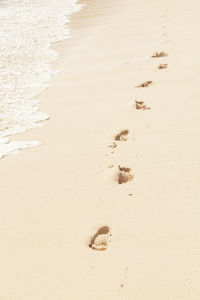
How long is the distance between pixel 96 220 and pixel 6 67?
374cm

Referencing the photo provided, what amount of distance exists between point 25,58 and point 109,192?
3.91m

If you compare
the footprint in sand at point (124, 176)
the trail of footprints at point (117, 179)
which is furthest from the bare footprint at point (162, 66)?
the footprint in sand at point (124, 176)

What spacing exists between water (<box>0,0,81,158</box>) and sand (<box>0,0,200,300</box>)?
0.58 feet

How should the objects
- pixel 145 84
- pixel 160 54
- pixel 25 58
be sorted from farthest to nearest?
pixel 25 58 < pixel 160 54 < pixel 145 84

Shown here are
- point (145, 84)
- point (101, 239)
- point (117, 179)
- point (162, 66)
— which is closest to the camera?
point (101, 239)

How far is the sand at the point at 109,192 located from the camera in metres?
1.68

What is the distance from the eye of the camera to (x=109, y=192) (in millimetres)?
2236

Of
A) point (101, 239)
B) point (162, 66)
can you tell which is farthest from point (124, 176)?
point (162, 66)

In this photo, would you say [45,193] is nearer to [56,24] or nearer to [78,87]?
[78,87]

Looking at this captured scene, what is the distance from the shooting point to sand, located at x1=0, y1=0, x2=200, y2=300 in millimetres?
1679

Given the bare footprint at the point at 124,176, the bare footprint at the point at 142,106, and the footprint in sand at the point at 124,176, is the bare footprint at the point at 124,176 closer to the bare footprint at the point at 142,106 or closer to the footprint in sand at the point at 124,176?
the footprint in sand at the point at 124,176

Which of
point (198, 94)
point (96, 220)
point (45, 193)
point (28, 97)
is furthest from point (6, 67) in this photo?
point (96, 220)

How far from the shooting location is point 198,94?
10.8ft

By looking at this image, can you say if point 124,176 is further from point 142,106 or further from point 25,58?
point 25,58
